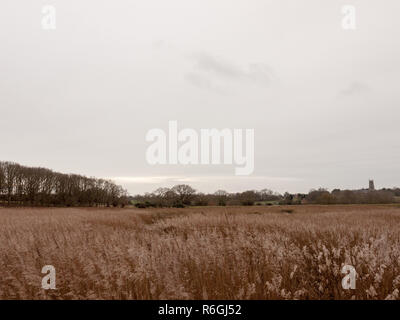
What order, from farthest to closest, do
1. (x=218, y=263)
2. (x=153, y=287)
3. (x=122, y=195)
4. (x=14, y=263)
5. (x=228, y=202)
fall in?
1. (x=122, y=195)
2. (x=228, y=202)
3. (x=14, y=263)
4. (x=218, y=263)
5. (x=153, y=287)

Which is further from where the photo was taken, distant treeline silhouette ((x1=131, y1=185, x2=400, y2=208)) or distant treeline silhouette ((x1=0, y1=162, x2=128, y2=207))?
distant treeline silhouette ((x1=131, y1=185, x2=400, y2=208))

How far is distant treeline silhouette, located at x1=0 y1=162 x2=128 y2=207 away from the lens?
54.1 metres

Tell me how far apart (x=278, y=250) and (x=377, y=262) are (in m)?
1.42

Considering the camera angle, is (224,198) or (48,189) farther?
(224,198)

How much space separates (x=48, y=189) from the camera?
58812 mm

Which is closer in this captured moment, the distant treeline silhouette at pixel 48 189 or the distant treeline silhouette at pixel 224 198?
the distant treeline silhouette at pixel 48 189

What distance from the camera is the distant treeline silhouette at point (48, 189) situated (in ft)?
178

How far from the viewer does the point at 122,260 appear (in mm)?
4465
